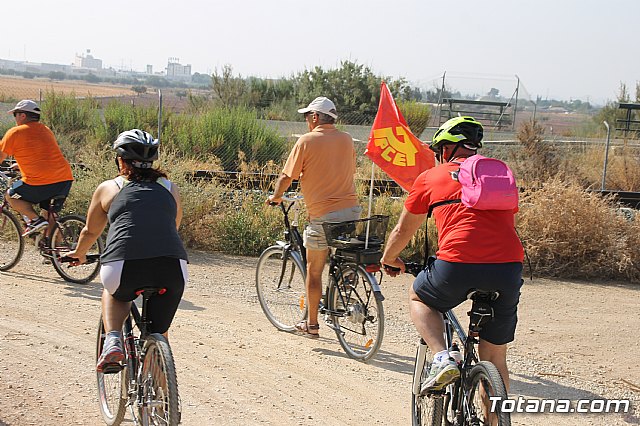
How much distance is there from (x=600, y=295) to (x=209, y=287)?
496 cm

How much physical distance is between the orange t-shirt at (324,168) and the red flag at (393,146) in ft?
2.08

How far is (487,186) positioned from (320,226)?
136 inches

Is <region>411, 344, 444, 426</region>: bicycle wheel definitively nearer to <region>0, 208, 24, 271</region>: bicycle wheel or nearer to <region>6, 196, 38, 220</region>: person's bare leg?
<region>6, 196, 38, 220</region>: person's bare leg

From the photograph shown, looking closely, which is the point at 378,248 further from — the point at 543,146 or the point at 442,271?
the point at 543,146

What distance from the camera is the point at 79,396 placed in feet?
20.4

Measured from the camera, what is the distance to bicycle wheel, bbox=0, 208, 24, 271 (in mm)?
10523

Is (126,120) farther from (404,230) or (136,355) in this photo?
(404,230)

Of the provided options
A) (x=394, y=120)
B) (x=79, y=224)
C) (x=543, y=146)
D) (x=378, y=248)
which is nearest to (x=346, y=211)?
(x=378, y=248)

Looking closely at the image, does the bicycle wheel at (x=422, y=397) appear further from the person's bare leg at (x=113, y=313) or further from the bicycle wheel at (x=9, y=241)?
the bicycle wheel at (x=9, y=241)

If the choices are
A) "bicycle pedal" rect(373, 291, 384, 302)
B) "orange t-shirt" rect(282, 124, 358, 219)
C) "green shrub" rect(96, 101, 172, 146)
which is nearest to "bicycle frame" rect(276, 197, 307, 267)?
"orange t-shirt" rect(282, 124, 358, 219)

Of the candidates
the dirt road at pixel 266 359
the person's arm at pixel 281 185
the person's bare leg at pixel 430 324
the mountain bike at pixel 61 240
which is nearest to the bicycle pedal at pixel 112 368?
the dirt road at pixel 266 359

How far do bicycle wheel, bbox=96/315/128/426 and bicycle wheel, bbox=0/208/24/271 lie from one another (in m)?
Result: 5.18

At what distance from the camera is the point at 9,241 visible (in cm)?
1159

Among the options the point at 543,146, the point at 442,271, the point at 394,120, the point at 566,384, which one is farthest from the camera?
the point at 543,146
